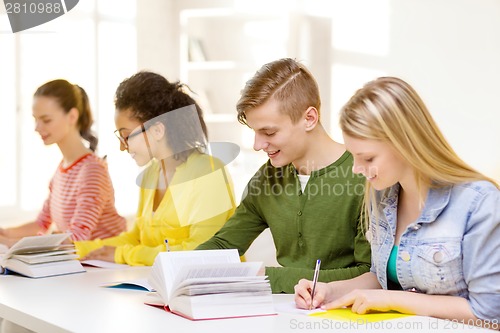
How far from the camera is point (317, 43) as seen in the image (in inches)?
199

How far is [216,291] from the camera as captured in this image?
1529 millimetres

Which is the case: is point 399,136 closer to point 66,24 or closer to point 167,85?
point 167,85

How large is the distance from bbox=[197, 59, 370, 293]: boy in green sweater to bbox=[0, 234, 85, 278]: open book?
0.49 meters

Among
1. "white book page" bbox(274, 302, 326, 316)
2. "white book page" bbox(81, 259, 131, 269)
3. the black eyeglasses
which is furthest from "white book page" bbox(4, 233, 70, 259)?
"white book page" bbox(274, 302, 326, 316)

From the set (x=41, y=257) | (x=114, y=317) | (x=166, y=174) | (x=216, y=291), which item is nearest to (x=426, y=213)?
(x=216, y=291)

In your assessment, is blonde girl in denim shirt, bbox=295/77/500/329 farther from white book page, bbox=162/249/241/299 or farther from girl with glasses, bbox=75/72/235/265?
girl with glasses, bbox=75/72/235/265

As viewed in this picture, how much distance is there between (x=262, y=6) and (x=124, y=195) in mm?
1744

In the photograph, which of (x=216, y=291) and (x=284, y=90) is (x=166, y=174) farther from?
(x=216, y=291)

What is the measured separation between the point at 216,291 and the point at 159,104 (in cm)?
A: 107

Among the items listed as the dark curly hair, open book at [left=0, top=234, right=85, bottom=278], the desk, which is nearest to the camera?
the desk

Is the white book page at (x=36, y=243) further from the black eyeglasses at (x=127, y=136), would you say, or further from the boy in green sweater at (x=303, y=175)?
the boy in green sweater at (x=303, y=175)

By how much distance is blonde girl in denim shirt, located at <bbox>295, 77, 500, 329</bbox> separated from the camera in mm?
1478

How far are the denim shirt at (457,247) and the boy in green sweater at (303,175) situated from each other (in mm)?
302

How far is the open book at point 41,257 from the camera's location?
218 cm
